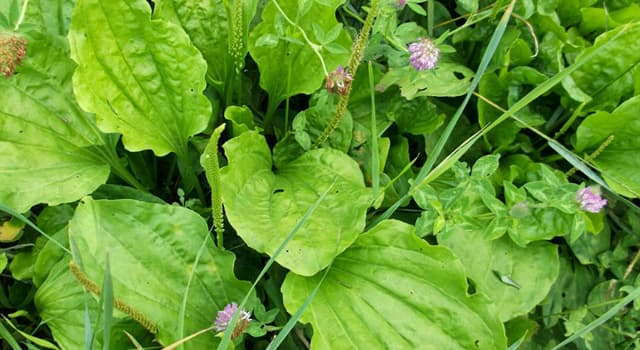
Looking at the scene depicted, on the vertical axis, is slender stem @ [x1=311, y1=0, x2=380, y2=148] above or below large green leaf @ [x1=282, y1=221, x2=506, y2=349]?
above

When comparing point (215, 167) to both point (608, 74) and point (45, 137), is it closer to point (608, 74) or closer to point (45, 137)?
point (45, 137)

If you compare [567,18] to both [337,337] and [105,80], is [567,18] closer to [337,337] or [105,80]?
[337,337]

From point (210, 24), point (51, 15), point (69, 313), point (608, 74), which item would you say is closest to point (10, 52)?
point (51, 15)

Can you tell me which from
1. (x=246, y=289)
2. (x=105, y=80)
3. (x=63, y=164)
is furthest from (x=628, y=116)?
(x=63, y=164)

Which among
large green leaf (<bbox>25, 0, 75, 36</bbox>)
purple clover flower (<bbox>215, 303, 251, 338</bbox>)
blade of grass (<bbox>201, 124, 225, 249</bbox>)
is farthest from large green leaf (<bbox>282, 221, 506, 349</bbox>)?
large green leaf (<bbox>25, 0, 75, 36</bbox>)

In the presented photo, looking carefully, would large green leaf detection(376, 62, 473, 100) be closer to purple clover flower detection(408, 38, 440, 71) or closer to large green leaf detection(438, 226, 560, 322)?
purple clover flower detection(408, 38, 440, 71)

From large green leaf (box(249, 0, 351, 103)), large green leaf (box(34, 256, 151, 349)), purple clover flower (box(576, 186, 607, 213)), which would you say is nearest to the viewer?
large green leaf (box(34, 256, 151, 349))
